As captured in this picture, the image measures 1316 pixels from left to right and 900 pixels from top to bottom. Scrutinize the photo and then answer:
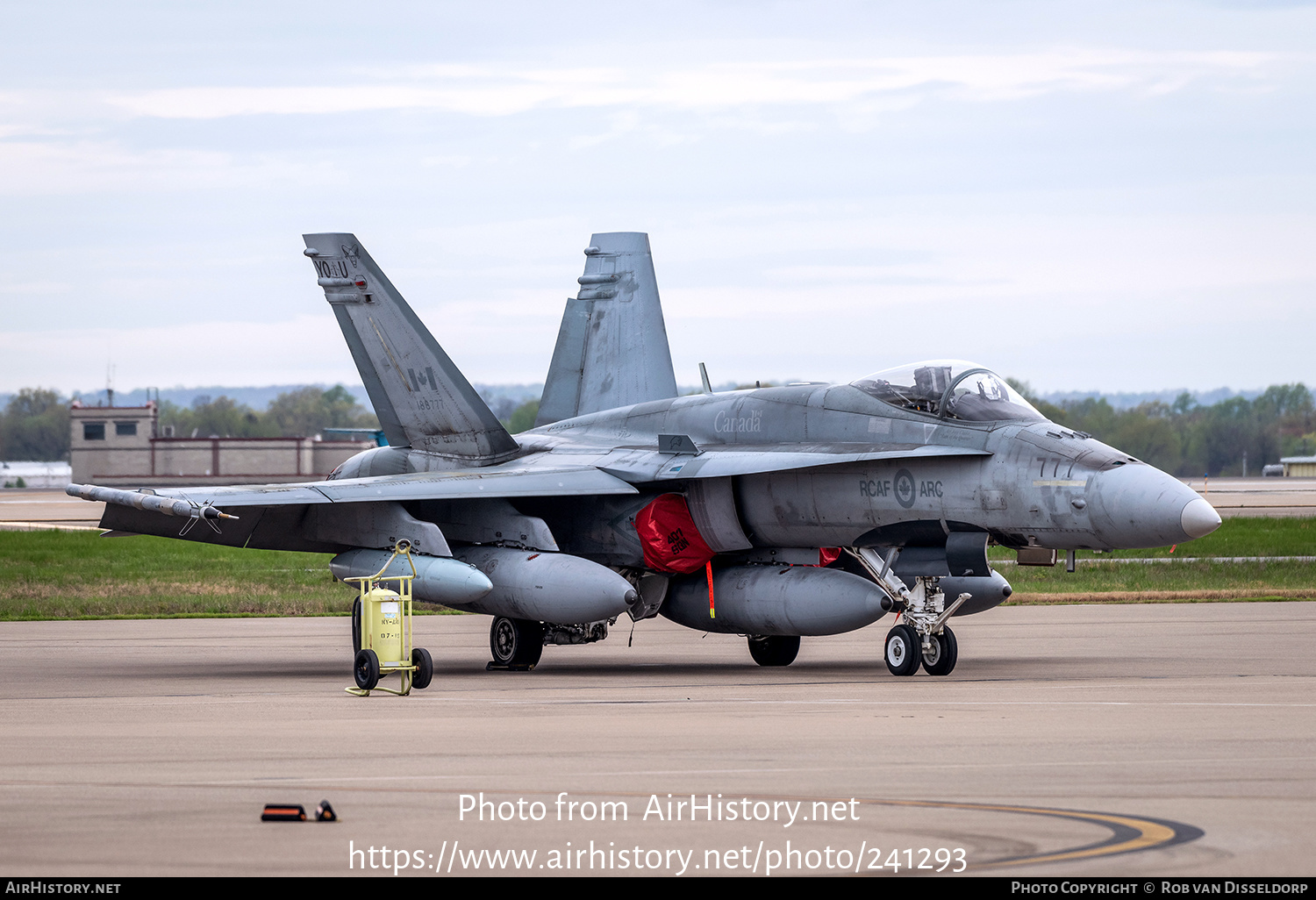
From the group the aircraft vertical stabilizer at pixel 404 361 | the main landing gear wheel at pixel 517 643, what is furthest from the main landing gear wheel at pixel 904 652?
the aircraft vertical stabilizer at pixel 404 361

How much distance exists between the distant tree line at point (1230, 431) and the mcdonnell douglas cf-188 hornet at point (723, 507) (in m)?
90.1

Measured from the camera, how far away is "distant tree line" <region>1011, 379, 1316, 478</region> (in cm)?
10775

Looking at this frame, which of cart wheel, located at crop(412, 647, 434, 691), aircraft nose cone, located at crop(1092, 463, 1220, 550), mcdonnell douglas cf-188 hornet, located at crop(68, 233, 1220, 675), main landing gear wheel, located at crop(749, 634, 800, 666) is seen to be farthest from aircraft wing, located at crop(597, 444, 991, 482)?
cart wheel, located at crop(412, 647, 434, 691)

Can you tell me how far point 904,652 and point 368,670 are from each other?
4.78 meters

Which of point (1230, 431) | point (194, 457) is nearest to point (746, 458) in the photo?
point (194, 457)

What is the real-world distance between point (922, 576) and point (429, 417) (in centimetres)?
692

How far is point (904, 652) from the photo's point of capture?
1484cm

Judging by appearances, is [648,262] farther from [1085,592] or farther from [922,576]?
[1085,592]

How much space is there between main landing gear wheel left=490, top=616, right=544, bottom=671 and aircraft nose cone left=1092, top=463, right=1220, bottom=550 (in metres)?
6.28

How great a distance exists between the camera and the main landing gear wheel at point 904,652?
582 inches

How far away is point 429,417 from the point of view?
19.5 meters

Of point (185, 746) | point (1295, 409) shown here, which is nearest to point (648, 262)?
point (185, 746)

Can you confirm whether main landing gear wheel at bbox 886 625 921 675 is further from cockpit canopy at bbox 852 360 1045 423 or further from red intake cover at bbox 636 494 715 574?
red intake cover at bbox 636 494 715 574

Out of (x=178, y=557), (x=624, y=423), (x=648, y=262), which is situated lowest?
(x=178, y=557)
